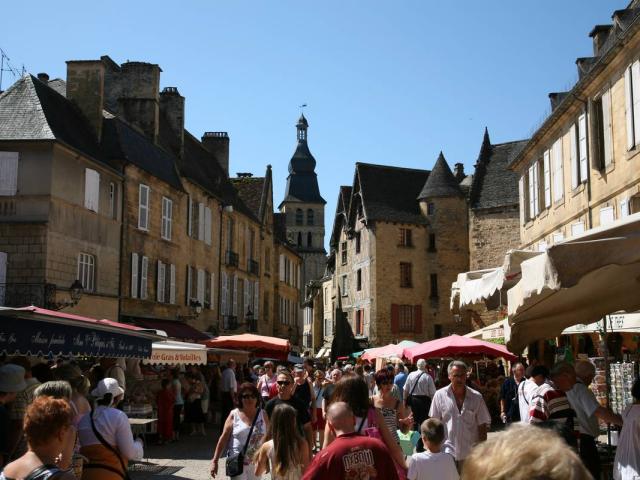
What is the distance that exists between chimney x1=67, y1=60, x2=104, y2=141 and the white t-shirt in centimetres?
2100

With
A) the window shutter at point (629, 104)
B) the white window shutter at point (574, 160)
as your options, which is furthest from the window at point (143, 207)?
the window shutter at point (629, 104)

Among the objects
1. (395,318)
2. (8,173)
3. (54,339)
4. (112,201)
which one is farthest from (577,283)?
(395,318)

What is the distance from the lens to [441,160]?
4897 centimetres

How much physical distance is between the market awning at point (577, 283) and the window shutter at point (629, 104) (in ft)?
28.0

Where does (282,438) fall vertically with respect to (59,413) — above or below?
below

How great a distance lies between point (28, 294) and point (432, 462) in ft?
53.7

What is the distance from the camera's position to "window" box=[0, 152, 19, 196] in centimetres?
2091

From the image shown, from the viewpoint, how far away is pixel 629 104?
1711 centimetres

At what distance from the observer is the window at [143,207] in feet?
85.9

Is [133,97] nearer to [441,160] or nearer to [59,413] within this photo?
[441,160]

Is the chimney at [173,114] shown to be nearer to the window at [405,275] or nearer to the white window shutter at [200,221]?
the white window shutter at [200,221]

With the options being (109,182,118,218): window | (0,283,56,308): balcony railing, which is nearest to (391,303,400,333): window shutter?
(109,182,118,218): window

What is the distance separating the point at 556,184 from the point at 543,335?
14.4 metres

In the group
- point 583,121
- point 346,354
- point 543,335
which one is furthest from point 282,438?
point 346,354
